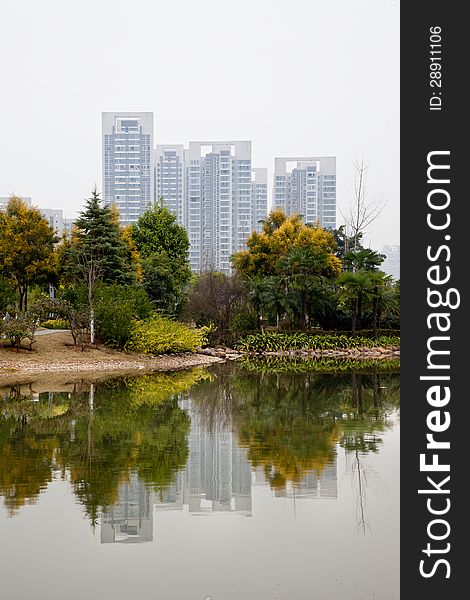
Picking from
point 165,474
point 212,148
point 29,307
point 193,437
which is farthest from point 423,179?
point 212,148

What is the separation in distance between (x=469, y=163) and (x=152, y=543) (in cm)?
351

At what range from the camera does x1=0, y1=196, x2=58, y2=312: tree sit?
76.3ft

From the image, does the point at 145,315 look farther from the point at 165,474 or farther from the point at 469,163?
the point at 469,163

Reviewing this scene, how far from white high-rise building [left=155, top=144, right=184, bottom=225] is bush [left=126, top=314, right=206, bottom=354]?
4624 centimetres

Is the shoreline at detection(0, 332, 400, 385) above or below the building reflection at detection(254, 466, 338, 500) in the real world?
above

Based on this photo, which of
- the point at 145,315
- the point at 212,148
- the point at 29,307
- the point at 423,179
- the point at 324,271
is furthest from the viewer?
the point at 212,148

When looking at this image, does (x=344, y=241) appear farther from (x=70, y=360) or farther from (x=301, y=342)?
(x=70, y=360)

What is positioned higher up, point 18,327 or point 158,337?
point 18,327

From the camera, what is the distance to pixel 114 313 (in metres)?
20.7

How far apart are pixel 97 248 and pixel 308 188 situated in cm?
4250

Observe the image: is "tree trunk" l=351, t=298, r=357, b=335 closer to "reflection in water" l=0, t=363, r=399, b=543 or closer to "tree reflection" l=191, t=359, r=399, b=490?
"tree reflection" l=191, t=359, r=399, b=490

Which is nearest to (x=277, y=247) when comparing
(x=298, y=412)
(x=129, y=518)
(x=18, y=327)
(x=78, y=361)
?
(x=78, y=361)

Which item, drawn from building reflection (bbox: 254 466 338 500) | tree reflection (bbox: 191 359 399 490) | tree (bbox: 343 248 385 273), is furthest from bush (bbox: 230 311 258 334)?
building reflection (bbox: 254 466 338 500)

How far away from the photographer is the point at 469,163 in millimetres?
5633
